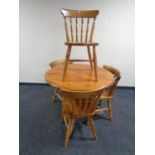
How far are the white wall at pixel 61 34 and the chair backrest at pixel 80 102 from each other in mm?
2151

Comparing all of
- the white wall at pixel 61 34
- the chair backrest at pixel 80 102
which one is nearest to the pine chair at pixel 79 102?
the chair backrest at pixel 80 102

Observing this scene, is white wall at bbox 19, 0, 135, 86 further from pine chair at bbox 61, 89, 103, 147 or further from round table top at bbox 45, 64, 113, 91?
pine chair at bbox 61, 89, 103, 147

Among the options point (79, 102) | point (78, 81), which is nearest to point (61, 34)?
point (78, 81)

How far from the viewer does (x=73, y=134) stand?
2166 mm

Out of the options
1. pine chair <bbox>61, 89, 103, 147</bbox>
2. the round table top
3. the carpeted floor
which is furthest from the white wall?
pine chair <bbox>61, 89, 103, 147</bbox>

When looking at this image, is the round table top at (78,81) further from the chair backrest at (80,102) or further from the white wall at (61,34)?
the white wall at (61,34)

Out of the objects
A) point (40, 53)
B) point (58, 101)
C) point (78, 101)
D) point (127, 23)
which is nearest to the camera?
point (78, 101)

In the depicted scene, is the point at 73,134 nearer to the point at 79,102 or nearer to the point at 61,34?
the point at 79,102
